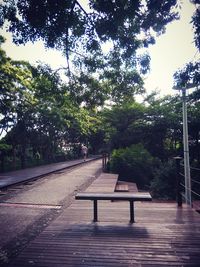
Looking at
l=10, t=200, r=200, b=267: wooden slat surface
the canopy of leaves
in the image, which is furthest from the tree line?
l=10, t=200, r=200, b=267: wooden slat surface

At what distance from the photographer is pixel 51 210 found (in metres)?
6.46

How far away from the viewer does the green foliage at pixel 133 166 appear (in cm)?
1441

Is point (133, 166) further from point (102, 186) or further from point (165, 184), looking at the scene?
point (102, 186)

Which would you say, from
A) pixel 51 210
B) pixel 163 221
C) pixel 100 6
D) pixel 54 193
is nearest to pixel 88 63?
pixel 100 6

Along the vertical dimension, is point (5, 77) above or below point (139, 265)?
above

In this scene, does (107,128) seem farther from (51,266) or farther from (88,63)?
(51,266)

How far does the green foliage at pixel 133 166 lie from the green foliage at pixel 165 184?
6.53 ft

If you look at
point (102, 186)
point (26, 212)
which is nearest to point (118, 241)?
point (26, 212)

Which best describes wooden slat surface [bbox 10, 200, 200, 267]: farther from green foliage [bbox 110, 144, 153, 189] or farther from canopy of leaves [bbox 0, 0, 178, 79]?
green foliage [bbox 110, 144, 153, 189]

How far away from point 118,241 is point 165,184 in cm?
791

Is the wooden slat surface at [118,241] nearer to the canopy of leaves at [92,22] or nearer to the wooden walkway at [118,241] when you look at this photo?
the wooden walkway at [118,241]

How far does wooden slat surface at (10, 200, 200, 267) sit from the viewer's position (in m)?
3.47

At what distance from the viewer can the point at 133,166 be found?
1445 centimetres

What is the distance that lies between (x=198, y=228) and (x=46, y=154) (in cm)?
2245
